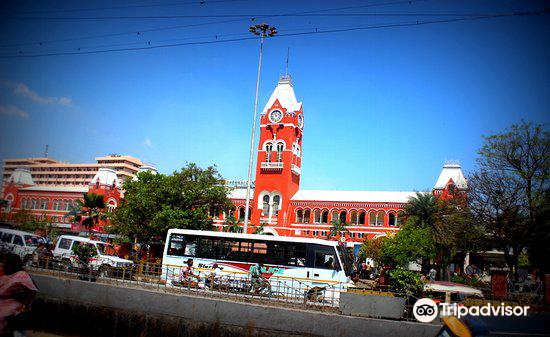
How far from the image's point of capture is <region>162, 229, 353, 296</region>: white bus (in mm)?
16766

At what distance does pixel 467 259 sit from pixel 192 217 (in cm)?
2872

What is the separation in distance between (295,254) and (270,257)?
1145mm

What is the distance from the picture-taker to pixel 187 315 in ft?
43.8

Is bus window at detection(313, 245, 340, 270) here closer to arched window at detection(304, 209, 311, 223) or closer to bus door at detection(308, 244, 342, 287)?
bus door at detection(308, 244, 342, 287)

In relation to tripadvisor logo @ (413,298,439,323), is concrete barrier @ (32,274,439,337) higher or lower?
lower

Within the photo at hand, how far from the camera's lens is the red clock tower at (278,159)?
1834 inches

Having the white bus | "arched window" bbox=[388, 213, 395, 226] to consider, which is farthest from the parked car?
"arched window" bbox=[388, 213, 395, 226]

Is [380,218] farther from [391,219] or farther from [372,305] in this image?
[372,305]

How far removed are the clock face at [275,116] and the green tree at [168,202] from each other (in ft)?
56.0

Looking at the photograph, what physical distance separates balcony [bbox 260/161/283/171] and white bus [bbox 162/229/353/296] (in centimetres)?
2834

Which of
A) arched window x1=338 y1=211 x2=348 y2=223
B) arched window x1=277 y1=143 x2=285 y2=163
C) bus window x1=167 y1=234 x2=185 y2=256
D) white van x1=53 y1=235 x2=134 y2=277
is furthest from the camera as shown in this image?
arched window x1=277 y1=143 x2=285 y2=163

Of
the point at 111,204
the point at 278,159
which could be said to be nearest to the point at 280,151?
the point at 278,159

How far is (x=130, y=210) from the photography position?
30.0 meters

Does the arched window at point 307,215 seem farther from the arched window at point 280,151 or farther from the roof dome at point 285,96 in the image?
the roof dome at point 285,96
